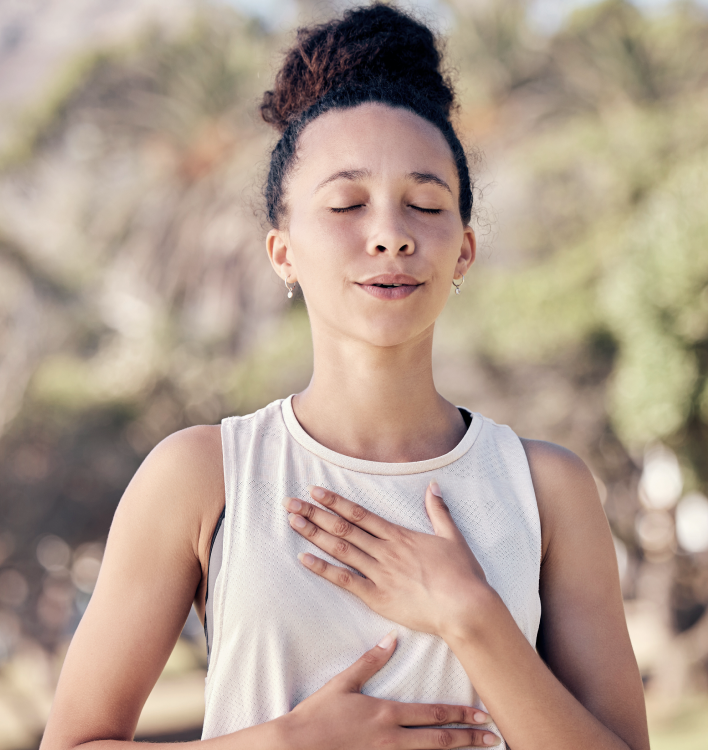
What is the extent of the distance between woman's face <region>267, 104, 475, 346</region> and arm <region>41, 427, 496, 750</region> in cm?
37

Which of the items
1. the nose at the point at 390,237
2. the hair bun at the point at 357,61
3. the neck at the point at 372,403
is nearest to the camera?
the nose at the point at 390,237

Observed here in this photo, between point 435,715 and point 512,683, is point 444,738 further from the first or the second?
point 512,683

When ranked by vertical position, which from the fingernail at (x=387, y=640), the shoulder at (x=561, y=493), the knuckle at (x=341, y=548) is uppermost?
the shoulder at (x=561, y=493)

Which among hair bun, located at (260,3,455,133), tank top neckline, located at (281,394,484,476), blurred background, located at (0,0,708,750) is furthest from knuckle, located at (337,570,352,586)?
blurred background, located at (0,0,708,750)

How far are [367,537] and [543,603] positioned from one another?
0.36 metres

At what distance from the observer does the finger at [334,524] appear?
1.37 m

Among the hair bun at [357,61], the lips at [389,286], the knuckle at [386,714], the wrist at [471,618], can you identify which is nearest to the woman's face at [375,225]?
the lips at [389,286]

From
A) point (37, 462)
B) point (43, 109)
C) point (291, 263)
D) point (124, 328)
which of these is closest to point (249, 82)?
point (43, 109)

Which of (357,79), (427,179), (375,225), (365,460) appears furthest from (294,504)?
(357,79)

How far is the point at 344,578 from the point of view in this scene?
4.38ft

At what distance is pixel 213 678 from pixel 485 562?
48 cm

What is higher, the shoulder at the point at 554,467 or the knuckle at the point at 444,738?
the shoulder at the point at 554,467

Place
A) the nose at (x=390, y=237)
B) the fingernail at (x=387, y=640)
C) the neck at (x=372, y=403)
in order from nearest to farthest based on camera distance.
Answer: the fingernail at (x=387, y=640), the nose at (x=390, y=237), the neck at (x=372, y=403)

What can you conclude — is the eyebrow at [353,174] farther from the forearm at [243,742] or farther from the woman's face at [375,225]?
the forearm at [243,742]
